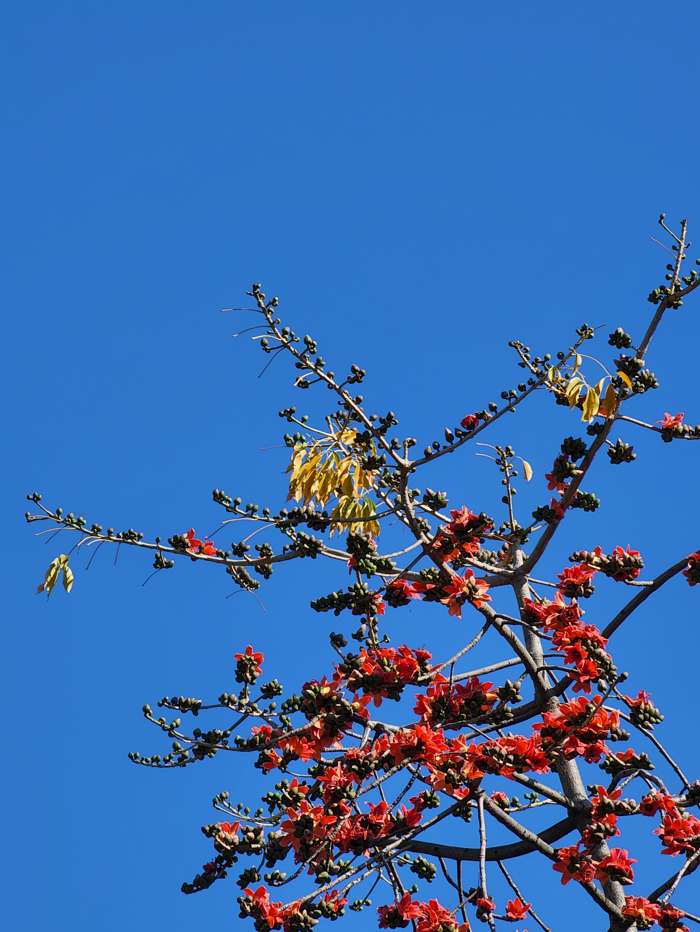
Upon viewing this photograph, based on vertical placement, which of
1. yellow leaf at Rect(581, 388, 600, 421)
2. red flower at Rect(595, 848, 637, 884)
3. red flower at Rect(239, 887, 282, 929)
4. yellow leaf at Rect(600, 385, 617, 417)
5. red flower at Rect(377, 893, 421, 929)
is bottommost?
red flower at Rect(595, 848, 637, 884)

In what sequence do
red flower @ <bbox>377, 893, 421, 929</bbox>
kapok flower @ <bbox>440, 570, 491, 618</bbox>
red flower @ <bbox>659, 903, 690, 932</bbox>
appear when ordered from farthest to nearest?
1. kapok flower @ <bbox>440, 570, 491, 618</bbox>
2. red flower @ <bbox>377, 893, 421, 929</bbox>
3. red flower @ <bbox>659, 903, 690, 932</bbox>

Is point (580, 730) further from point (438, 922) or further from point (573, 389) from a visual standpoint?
point (573, 389)

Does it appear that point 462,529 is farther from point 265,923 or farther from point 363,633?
point 265,923

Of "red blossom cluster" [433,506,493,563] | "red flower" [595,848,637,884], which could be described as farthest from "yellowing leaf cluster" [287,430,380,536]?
"red flower" [595,848,637,884]

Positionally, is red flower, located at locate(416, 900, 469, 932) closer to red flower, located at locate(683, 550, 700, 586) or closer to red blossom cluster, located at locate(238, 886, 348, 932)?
red blossom cluster, located at locate(238, 886, 348, 932)

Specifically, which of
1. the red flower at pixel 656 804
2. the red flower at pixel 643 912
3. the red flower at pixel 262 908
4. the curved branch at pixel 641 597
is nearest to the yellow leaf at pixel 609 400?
the curved branch at pixel 641 597

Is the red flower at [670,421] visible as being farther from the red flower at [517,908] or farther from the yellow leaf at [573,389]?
the red flower at [517,908]

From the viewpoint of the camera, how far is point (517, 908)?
4.40 m

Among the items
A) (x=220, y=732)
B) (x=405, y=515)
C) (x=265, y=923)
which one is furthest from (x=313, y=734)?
(x=405, y=515)

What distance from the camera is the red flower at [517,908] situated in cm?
434

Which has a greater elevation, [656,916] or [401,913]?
[401,913]

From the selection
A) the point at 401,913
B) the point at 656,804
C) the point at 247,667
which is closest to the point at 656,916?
the point at 656,804

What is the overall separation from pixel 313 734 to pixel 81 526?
1.71 meters

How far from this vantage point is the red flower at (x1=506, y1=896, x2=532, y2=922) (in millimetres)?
4340
